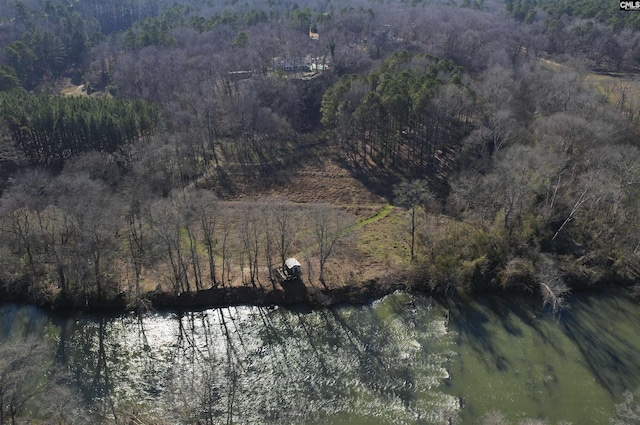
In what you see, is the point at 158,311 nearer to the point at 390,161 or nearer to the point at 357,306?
the point at 357,306

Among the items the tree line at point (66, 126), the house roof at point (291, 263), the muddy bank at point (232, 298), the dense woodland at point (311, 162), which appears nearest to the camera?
the muddy bank at point (232, 298)

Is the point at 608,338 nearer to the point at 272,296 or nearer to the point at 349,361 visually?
the point at 349,361

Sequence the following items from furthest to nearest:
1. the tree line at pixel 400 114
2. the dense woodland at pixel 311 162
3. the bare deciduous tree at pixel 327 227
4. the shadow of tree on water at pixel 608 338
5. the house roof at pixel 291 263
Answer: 1. the tree line at pixel 400 114
2. the bare deciduous tree at pixel 327 227
3. the dense woodland at pixel 311 162
4. the house roof at pixel 291 263
5. the shadow of tree on water at pixel 608 338

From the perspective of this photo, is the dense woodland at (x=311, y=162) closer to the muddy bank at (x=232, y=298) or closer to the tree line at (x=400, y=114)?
the tree line at (x=400, y=114)

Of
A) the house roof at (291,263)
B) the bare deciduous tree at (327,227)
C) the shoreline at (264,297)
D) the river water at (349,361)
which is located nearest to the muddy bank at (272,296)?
the shoreline at (264,297)

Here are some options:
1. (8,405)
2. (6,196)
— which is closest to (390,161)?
(6,196)

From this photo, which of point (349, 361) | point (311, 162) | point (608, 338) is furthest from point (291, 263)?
point (608, 338)
